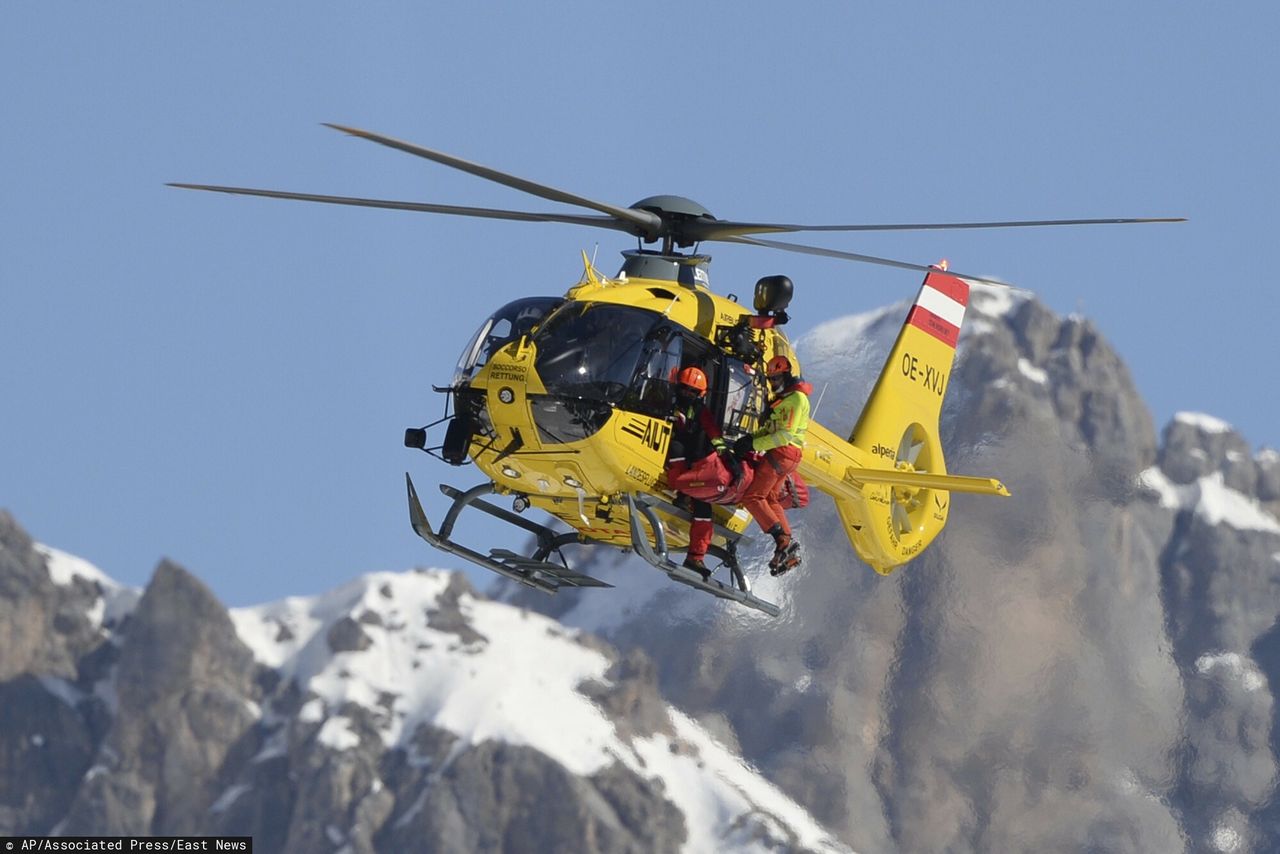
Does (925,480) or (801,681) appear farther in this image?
(801,681)

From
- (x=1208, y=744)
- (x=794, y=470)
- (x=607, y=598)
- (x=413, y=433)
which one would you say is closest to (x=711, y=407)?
(x=794, y=470)

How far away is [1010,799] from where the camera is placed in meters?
88.7

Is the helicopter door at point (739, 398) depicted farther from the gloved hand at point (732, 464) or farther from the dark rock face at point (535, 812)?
the dark rock face at point (535, 812)

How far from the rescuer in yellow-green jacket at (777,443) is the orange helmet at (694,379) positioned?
3.40 feet

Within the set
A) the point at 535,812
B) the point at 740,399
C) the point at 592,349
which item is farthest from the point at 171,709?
the point at 592,349

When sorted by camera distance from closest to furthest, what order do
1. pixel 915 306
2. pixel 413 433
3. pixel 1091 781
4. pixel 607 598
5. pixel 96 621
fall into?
pixel 413 433 → pixel 915 306 → pixel 1091 781 → pixel 607 598 → pixel 96 621

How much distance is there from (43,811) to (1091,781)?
115206 millimetres

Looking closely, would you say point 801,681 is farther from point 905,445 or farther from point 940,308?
point 905,445

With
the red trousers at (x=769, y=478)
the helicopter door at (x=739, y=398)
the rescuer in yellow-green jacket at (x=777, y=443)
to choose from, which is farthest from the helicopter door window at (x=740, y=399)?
the red trousers at (x=769, y=478)

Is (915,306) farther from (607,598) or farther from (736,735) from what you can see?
(607,598)

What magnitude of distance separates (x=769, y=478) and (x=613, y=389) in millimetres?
2496

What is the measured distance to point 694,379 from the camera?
89.8ft

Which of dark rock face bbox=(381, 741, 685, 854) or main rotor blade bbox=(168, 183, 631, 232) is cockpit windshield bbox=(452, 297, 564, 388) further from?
dark rock face bbox=(381, 741, 685, 854)

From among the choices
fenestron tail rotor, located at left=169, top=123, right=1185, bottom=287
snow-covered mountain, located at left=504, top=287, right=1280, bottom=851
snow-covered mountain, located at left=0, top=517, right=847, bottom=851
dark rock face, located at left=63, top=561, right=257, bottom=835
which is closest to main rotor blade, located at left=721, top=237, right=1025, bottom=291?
fenestron tail rotor, located at left=169, top=123, right=1185, bottom=287
